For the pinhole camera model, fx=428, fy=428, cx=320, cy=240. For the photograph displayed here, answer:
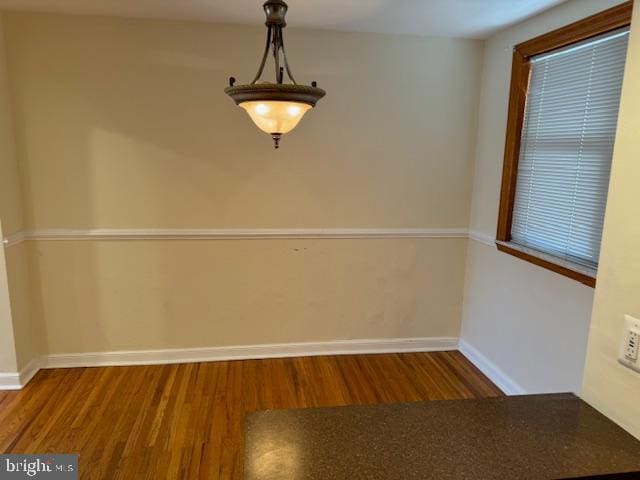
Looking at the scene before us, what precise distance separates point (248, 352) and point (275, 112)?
2.22m

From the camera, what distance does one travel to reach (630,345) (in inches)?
44.1

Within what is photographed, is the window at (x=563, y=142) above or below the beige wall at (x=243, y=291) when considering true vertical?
above

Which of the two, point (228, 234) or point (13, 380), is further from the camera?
point (228, 234)

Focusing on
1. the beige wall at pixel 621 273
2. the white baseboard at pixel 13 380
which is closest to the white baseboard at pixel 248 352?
the white baseboard at pixel 13 380

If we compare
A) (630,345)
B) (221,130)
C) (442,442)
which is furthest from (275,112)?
(221,130)

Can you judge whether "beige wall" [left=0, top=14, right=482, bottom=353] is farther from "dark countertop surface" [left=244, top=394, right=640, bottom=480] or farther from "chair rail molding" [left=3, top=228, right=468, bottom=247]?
"dark countertop surface" [left=244, top=394, right=640, bottom=480]

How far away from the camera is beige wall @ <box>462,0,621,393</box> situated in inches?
89.5

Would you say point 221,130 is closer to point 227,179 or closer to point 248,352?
point 227,179

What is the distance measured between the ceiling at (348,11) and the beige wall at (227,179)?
13 centimetres

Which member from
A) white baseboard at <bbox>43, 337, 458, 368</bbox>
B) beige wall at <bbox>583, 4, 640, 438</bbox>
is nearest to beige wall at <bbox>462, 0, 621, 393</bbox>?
white baseboard at <bbox>43, 337, 458, 368</bbox>

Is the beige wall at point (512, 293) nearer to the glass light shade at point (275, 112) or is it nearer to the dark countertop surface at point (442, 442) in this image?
the dark countertop surface at point (442, 442)

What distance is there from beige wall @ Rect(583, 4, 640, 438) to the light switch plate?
2 centimetres

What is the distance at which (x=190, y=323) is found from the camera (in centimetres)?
319

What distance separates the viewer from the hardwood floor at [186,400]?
7.25ft
